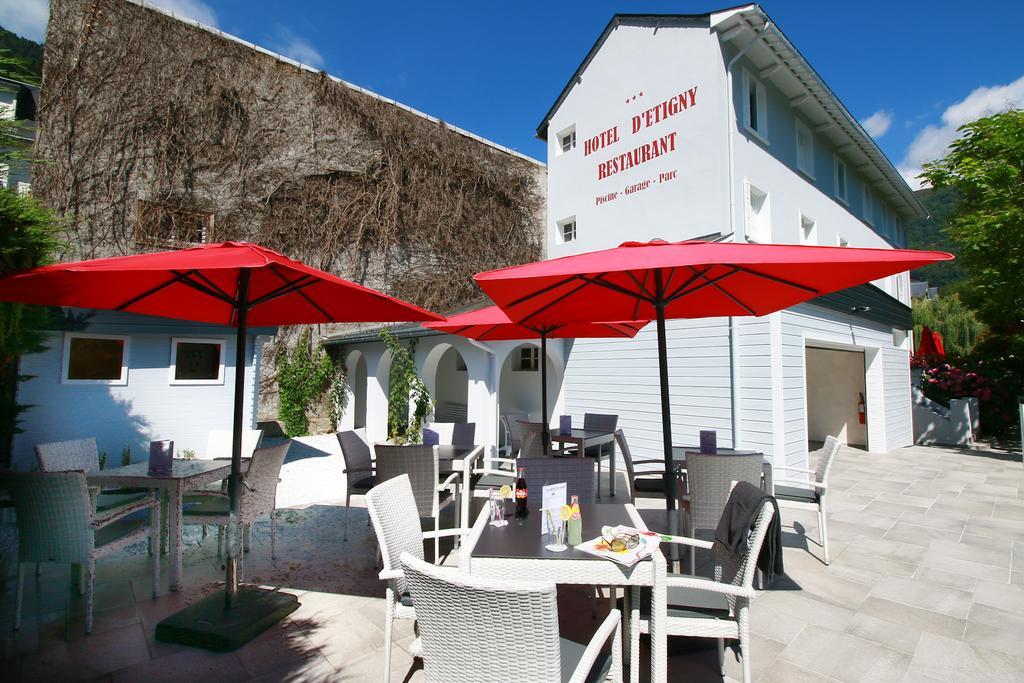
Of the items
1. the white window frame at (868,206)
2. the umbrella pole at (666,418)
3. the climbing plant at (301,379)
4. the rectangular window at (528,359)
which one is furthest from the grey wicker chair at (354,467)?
the white window frame at (868,206)

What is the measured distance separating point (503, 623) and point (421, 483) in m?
2.54

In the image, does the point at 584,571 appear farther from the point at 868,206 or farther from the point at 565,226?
the point at 868,206

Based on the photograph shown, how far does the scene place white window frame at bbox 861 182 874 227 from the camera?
39.8 ft

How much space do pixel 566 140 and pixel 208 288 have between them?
9.98 metres

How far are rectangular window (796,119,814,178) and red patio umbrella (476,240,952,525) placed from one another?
24.1 feet

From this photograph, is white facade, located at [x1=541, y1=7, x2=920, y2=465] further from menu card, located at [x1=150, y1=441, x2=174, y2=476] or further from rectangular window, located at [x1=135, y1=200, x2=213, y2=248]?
rectangular window, located at [x1=135, y1=200, x2=213, y2=248]

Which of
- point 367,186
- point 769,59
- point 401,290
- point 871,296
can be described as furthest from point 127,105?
point 871,296

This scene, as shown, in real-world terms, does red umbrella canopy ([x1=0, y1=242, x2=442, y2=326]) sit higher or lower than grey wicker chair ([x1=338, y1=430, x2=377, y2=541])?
higher

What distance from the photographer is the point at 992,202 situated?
1009 centimetres

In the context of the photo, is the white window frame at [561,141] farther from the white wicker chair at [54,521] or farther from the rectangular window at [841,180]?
the white wicker chair at [54,521]

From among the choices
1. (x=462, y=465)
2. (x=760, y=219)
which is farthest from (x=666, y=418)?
(x=760, y=219)

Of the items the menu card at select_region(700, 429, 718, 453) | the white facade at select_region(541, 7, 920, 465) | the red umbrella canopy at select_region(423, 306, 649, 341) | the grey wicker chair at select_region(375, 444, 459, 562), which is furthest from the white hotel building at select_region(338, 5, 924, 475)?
the grey wicker chair at select_region(375, 444, 459, 562)

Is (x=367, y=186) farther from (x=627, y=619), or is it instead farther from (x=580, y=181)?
(x=627, y=619)

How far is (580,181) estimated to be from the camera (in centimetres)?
1061
